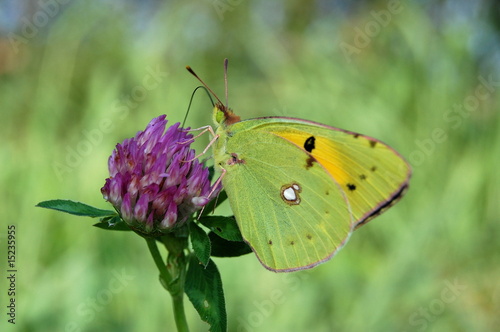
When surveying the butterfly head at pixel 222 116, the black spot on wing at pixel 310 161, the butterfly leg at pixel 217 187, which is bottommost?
the butterfly leg at pixel 217 187

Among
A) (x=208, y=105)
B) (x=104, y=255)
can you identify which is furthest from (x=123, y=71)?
(x=104, y=255)

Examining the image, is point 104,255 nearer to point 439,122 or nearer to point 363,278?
point 363,278
